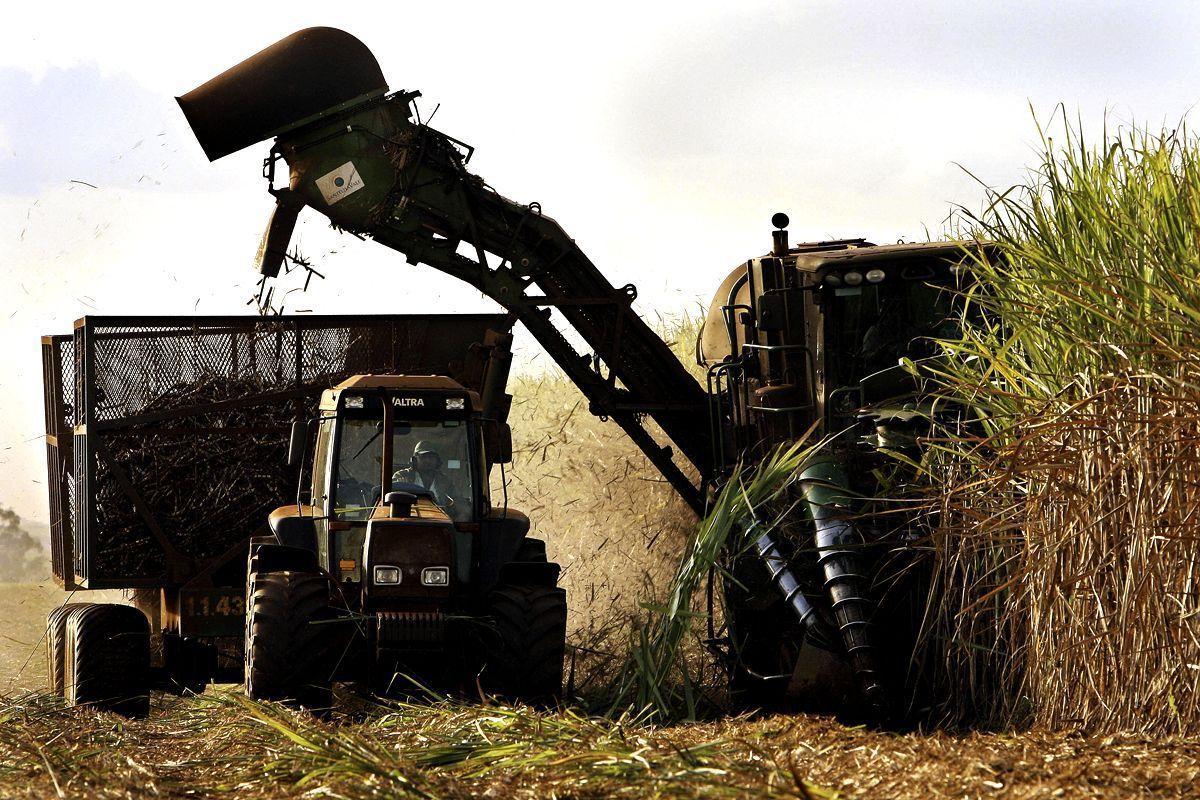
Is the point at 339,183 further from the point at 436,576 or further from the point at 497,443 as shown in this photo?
the point at 436,576

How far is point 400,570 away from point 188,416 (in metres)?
2.75

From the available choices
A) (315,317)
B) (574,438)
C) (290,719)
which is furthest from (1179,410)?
(574,438)

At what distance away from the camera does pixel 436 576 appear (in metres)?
7.75

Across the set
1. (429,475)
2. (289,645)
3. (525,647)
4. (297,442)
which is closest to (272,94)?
(297,442)

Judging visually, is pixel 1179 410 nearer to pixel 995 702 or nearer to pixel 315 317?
pixel 995 702

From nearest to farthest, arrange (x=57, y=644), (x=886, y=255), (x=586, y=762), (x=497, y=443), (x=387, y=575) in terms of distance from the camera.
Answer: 1. (x=586, y=762)
2. (x=387, y=575)
3. (x=497, y=443)
4. (x=886, y=255)
5. (x=57, y=644)

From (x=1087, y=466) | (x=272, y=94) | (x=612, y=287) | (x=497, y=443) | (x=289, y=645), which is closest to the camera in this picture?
(x=1087, y=466)

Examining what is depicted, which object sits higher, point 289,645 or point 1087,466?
point 1087,466

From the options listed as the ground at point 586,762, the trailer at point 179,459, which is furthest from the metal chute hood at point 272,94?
the ground at point 586,762

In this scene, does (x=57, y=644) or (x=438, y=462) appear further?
(x=57, y=644)

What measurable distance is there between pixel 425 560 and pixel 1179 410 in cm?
410

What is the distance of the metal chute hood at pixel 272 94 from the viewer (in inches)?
403

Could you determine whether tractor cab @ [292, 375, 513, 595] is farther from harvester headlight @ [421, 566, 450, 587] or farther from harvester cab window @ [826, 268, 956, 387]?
harvester cab window @ [826, 268, 956, 387]

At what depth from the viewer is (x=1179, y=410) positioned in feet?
17.7
